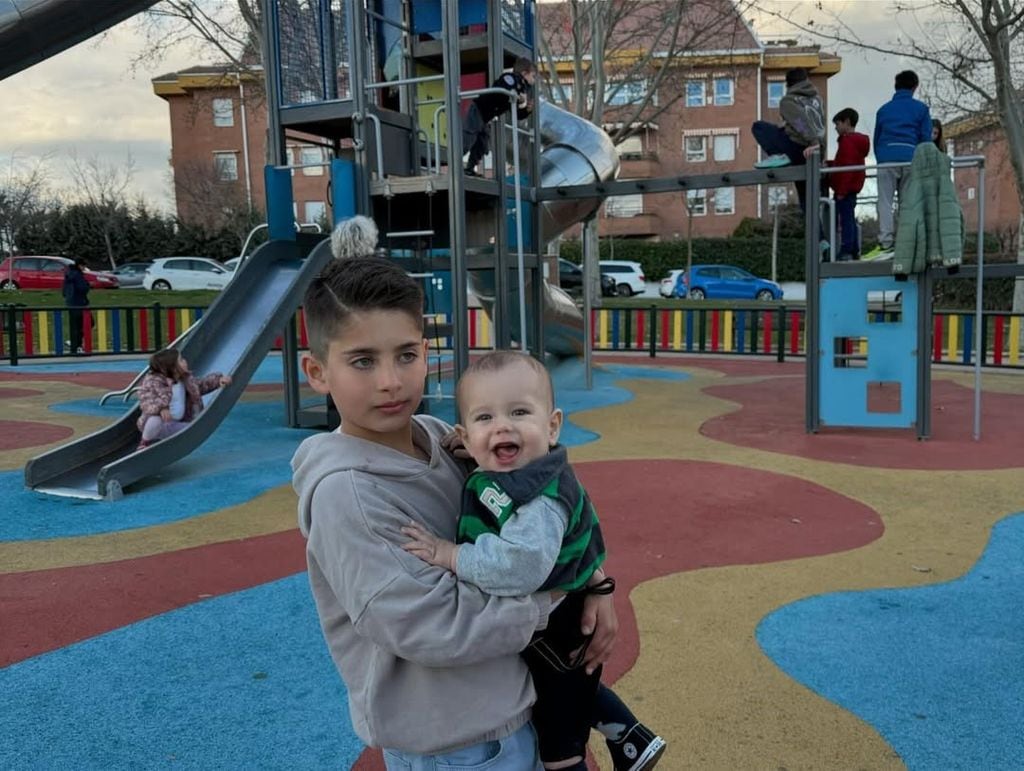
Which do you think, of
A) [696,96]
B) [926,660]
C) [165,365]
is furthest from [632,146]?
[926,660]

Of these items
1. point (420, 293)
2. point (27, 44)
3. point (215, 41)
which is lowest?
point (420, 293)

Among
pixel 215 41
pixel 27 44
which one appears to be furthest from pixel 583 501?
pixel 215 41

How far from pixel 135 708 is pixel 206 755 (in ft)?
1.75

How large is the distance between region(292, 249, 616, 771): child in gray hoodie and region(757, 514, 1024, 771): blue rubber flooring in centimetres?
204

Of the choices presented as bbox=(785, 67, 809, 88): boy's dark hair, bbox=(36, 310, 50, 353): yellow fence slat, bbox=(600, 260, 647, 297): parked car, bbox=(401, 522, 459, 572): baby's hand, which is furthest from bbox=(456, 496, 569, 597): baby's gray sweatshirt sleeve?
bbox=(600, 260, 647, 297): parked car

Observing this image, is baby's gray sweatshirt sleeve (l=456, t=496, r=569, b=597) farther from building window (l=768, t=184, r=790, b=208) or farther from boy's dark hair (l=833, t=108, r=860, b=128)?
building window (l=768, t=184, r=790, b=208)

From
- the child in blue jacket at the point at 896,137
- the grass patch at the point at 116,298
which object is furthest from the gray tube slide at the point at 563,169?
the grass patch at the point at 116,298

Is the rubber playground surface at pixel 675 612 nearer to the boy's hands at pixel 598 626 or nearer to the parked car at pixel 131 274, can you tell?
the boy's hands at pixel 598 626

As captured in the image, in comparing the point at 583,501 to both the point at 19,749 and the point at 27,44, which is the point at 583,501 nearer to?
the point at 19,749

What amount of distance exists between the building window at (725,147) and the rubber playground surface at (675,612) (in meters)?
45.3

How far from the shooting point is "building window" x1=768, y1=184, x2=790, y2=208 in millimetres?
43131

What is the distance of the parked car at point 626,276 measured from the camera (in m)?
38.4

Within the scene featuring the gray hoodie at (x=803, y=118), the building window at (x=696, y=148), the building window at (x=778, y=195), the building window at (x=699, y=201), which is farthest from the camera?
the building window at (x=696, y=148)

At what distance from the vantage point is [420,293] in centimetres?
174
